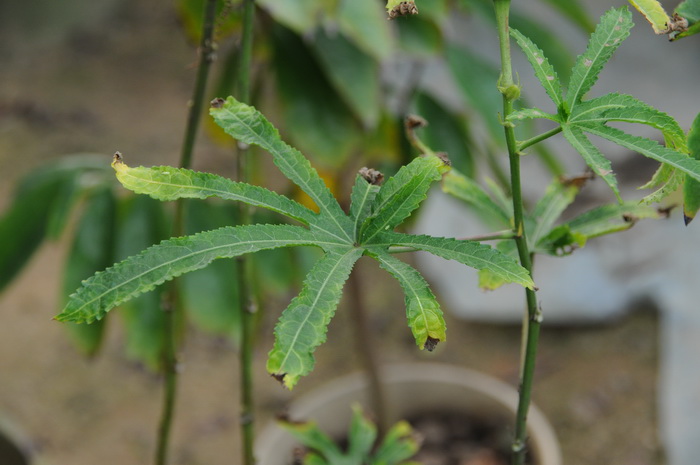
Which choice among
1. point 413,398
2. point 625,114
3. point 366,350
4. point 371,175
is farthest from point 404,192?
point 413,398

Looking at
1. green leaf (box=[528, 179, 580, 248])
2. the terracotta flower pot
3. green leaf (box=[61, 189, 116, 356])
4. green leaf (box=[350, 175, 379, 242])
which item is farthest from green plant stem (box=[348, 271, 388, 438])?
green leaf (box=[350, 175, 379, 242])

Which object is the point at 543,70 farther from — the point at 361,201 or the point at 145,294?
the point at 145,294

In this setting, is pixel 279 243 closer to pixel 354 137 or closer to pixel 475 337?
pixel 354 137

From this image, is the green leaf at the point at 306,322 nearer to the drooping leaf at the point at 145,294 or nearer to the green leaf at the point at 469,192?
the green leaf at the point at 469,192

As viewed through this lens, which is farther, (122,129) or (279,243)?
(122,129)

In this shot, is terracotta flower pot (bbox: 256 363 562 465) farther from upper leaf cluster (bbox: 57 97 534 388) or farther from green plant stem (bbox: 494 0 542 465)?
upper leaf cluster (bbox: 57 97 534 388)

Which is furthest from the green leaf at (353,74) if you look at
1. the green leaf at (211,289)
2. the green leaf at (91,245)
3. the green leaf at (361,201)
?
the green leaf at (361,201)

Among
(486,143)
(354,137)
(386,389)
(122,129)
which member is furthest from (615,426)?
(122,129)

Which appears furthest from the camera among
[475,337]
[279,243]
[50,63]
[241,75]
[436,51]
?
[50,63]
